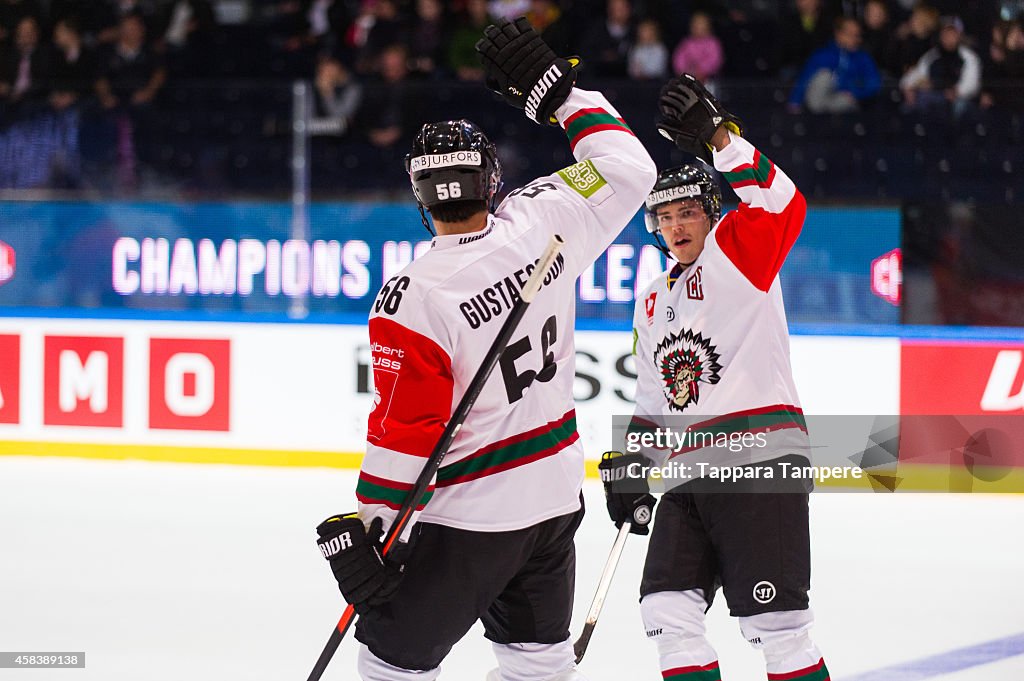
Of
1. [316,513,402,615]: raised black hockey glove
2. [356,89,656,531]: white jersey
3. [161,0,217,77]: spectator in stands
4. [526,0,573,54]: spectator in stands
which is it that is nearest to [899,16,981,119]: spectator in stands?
[526,0,573,54]: spectator in stands

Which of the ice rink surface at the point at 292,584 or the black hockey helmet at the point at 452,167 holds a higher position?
→ the black hockey helmet at the point at 452,167

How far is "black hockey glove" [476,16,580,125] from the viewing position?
241cm

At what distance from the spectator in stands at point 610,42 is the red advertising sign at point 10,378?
3586 millimetres

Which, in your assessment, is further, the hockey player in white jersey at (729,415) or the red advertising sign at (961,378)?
the red advertising sign at (961,378)

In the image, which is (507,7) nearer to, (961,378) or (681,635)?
(961,378)

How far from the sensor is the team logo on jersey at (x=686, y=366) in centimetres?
277

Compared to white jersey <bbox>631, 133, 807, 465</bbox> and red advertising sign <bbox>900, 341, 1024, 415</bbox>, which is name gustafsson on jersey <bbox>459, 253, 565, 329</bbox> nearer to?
white jersey <bbox>631, 133, 807, 465</bbox>

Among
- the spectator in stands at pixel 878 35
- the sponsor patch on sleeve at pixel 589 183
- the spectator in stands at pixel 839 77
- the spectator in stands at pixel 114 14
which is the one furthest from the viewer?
the spectator in stands at pixel 114 14

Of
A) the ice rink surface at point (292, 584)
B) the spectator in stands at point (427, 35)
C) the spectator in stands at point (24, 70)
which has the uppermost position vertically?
the spectator in stands at point (427, 35)

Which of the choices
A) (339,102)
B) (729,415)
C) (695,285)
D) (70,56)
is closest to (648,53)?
(339,102)

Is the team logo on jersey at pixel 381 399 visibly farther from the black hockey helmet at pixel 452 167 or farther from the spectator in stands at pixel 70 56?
the spectator in stands at pixel 70 56

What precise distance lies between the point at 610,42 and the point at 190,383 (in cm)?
329

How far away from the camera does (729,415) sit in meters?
2.76

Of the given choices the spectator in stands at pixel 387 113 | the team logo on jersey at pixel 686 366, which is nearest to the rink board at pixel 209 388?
the spectator in stands at pixel 387 113
